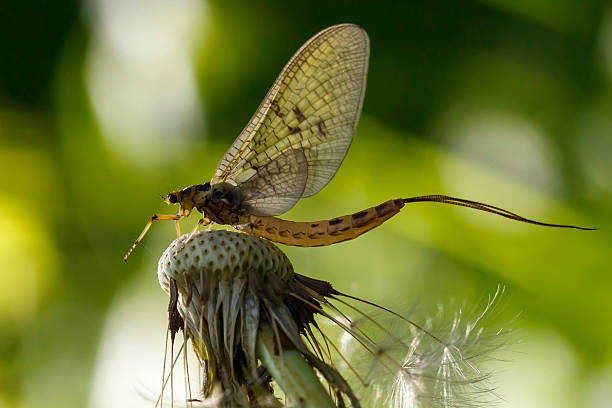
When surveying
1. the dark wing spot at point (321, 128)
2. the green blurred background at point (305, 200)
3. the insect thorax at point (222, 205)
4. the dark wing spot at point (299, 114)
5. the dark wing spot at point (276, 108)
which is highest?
the green blurred background at point (305, 200)

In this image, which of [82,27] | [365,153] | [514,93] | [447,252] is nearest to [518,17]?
[514,93]

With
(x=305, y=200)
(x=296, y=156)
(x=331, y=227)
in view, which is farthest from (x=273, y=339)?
(x=305, y=200)

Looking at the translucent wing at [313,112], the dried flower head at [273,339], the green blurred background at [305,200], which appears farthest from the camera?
the green blurred background at [305,200]

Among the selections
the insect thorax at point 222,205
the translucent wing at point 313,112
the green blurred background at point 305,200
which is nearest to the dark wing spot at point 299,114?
the translucent wing at point 313,112

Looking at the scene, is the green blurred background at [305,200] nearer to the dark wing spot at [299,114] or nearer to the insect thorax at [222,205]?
the insect thorax at [222,205]

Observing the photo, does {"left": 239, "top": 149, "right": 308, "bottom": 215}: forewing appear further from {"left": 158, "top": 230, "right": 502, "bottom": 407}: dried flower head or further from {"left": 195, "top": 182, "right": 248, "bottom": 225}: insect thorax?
{"left": 158, "top": 230, "right": 502, "bottom": 407}: dried flower head

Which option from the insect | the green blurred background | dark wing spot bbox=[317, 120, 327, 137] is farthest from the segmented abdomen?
the green blurred background

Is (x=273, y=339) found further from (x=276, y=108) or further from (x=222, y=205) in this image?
(x=276, y=108)
